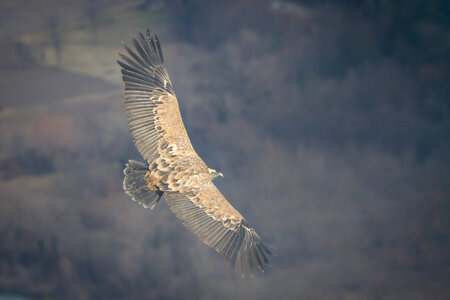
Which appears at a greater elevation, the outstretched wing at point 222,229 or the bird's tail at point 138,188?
the bird's tail at point 138,188

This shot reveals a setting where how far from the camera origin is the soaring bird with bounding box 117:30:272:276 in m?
2.75

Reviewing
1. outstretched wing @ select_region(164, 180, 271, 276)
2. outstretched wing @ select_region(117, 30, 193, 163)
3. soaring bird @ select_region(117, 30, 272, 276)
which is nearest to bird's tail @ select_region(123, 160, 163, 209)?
soaring bird @ select_region(117, 30, 272, 276)

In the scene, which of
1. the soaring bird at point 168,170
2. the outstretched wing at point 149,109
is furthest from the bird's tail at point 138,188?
the outstretched wing at point 149,109

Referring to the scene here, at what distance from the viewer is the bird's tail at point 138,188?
2914mm

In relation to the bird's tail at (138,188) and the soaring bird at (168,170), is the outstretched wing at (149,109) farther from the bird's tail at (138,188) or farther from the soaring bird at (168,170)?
the bird's tail at (138,188)

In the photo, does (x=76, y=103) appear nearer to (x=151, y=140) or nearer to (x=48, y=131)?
(x=48, y=131)

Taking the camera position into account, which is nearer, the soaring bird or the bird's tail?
the soaring bird

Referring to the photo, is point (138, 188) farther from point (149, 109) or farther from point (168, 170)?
point (149, 109)

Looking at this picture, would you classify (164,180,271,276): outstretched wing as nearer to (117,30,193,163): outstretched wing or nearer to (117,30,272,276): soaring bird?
(117,30,272,276): soaring bird

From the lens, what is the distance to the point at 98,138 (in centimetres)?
527

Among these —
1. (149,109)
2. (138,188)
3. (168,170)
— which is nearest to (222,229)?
(168,170)

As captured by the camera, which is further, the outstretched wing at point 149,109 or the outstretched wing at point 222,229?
the outstretched wing at point 149,109

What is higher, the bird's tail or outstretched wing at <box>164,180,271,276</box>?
the bird's tail

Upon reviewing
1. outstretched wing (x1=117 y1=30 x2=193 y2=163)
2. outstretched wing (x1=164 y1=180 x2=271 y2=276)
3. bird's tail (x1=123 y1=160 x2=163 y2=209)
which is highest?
outstretched wing (x1=117 y1=30 x2=193 y2=163)
